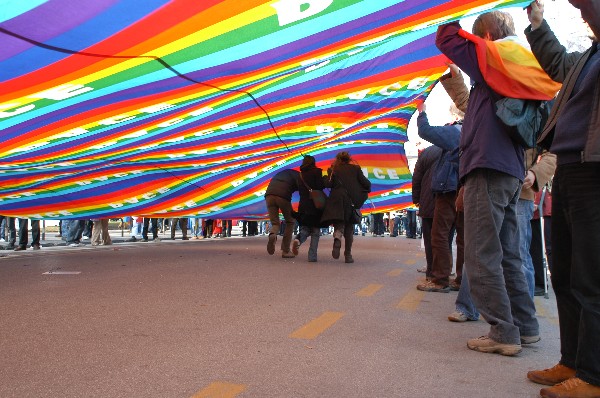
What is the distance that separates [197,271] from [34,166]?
267 cm

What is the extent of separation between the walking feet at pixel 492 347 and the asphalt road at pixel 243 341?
0.06 m

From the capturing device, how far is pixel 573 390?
8.66 ft

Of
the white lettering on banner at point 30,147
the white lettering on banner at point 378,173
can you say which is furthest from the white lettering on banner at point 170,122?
the white lettering on banner at point 378,173

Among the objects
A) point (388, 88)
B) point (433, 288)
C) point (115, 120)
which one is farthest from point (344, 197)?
point (115, 120)

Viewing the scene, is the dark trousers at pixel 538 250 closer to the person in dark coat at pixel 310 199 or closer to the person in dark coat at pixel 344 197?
the person in dark coat at pixel 344 197

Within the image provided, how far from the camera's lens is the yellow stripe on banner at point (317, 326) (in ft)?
13.0

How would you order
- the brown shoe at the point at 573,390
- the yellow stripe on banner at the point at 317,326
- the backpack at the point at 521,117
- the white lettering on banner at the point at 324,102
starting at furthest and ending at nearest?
the white lettering on banner at the point at 324,102 < the yellow stripe on banner at the point at 317,326 < the backpack at the point at 521,117 < the brown shoe at the point at 573,390

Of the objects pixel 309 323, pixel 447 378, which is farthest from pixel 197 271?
pixel 447 378

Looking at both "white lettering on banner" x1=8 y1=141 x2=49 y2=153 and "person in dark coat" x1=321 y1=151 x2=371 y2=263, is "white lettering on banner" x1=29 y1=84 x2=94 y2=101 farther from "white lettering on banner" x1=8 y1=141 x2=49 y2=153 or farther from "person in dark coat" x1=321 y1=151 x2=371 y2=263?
"person in dark coat" x1=321 y1=151 x2=371 y2=263

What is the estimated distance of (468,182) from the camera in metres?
3.81

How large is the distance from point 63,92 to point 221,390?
407 centimetres

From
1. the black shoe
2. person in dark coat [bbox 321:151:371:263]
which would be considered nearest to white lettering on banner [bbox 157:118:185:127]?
person in dark coat [bbox 321:151:371:263]

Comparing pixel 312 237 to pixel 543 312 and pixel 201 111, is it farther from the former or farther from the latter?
pixel 543 312

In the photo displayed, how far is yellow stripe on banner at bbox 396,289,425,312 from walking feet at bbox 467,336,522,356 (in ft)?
4.76
